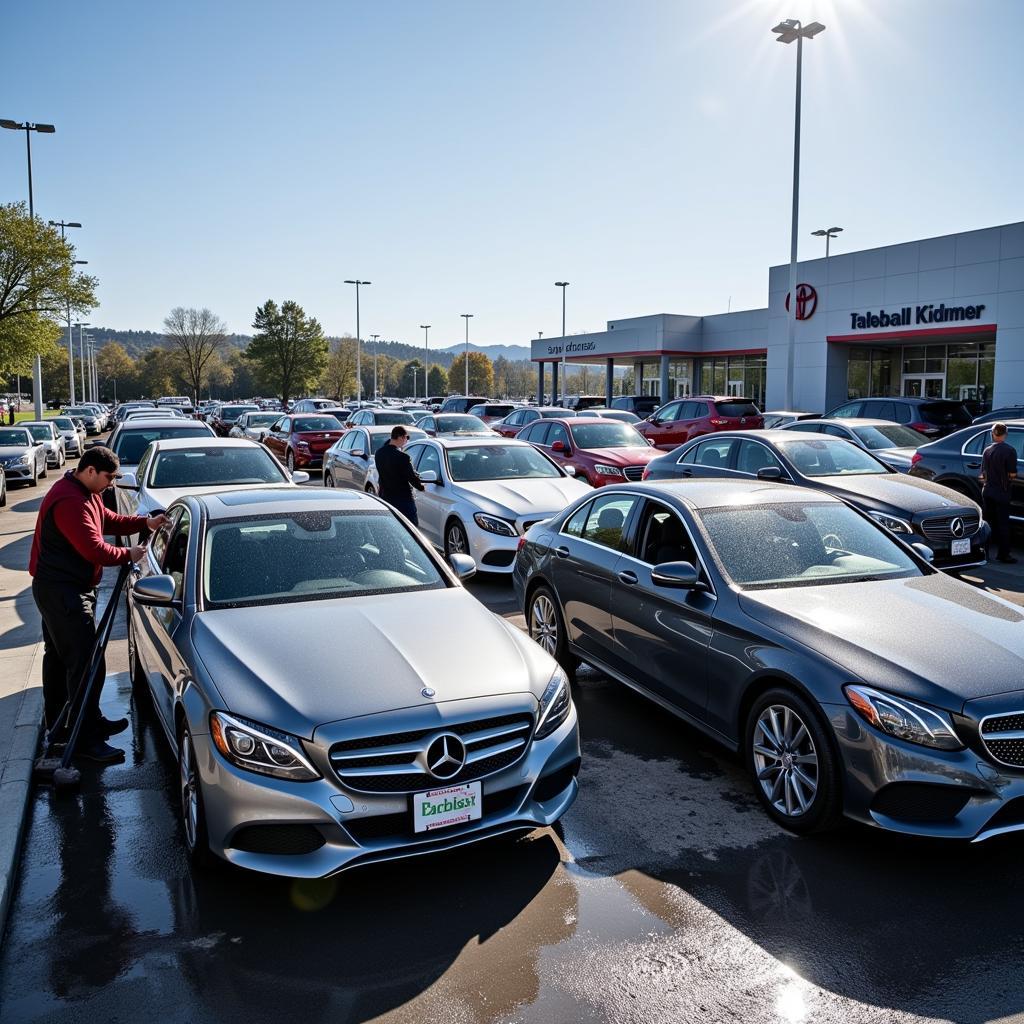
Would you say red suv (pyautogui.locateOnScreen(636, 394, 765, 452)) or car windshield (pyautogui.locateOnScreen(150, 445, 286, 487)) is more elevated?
red suv (pyautogui.locateOnScreen(636, 394, 765, 452))

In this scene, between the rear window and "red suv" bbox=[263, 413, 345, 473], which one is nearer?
the rear window

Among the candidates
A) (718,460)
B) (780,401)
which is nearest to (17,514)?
(718,460)

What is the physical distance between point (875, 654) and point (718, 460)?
28.7 ft

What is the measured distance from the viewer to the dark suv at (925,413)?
19.6 metres

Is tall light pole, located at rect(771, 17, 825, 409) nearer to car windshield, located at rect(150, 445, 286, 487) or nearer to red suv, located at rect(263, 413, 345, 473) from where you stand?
red suv, located at rect(263, 413, 345, 473)

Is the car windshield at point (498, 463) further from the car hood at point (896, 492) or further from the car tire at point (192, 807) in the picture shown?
the car tire at point (192, 807)

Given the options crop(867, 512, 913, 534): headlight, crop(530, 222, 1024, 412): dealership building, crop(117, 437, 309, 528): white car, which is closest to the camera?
crop(867, 512, 913, 534): headlight

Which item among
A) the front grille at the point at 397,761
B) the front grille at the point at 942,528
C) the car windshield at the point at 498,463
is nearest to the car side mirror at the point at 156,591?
the front grille at the point at 397,761

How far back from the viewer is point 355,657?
4.05 meters

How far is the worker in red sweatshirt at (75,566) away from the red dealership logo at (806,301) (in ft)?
108

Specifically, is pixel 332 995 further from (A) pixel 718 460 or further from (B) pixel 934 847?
(A) pixel 718 460

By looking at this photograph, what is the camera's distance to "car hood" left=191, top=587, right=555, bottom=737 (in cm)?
372

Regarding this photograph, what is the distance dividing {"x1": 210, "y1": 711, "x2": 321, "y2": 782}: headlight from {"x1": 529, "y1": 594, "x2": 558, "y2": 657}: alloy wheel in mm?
3530

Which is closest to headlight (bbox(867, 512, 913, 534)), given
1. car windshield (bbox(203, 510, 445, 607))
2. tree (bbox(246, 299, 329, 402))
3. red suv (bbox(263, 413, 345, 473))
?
car windshield (bbox(203, 510, 445, 607))
